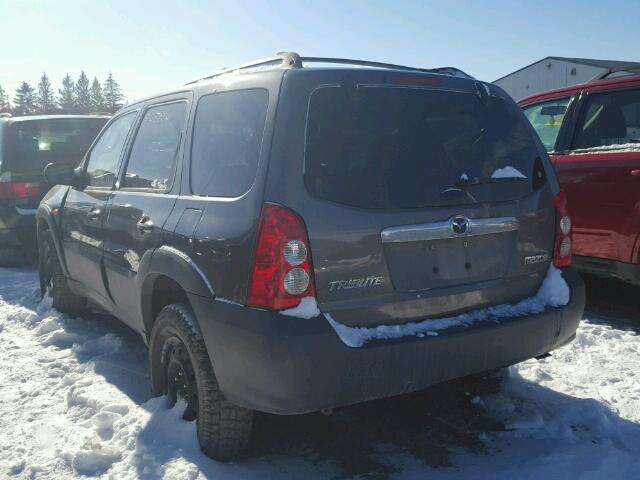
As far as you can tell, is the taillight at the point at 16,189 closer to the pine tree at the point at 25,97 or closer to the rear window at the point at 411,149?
the rear window at the point at 411,149

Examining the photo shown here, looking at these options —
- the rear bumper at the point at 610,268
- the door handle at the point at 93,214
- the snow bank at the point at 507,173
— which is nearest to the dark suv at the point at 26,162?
the door handle at the point at 93,214

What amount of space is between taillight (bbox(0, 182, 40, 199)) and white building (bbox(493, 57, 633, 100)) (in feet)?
106

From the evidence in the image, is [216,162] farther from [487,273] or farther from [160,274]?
[487,273]

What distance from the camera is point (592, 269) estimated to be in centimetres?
495

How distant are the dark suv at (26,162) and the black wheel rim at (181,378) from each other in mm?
4994

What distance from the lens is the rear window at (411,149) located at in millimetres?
2580

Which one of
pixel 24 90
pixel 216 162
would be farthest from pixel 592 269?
pixel 24 90

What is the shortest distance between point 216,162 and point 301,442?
148 centimetres

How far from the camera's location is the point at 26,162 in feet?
24.5

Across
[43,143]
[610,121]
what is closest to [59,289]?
[43,143]

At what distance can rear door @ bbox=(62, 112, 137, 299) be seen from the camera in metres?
4.11

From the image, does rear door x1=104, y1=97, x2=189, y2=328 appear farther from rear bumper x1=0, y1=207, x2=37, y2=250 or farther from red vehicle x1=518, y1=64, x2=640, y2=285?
rear bumper x1=0, y1=207, x2=37, y2=250

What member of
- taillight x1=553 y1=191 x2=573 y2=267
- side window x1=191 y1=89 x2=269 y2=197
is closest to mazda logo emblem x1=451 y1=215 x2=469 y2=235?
taillight x1=553 y1=191 x2=573 y2=267

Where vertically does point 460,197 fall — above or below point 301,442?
above
